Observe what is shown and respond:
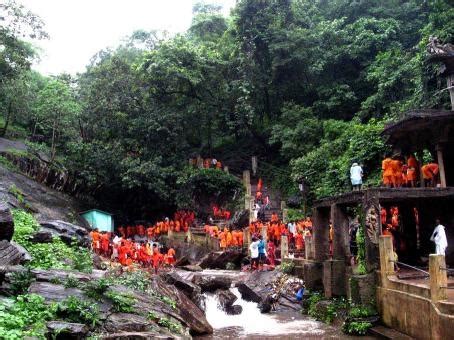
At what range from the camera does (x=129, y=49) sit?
168 feet

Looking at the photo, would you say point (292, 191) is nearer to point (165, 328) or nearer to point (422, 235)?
point (422, 235)

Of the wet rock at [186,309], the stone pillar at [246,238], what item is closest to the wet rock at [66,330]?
the wet rock at [186,309]

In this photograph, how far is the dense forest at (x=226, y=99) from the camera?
31797 mm

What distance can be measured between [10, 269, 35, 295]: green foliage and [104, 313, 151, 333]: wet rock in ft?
5.33

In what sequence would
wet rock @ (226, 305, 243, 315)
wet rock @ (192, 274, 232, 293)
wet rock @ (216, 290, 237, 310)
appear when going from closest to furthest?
wet rock @ (226, 305, 243, 315)
wet rock @ (216, 290, 237, 310)
wet rock @ (192, 274, 232, 293)

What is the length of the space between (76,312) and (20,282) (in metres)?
1.25

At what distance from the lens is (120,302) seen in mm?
9266

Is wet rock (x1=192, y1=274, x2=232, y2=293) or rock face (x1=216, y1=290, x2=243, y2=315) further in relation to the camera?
wet rock (x1=192, y1=274, x2=232, y2=293)

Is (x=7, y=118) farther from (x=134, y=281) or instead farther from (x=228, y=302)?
(x=134, y=281)

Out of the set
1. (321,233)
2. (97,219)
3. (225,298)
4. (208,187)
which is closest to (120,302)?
(225,298)

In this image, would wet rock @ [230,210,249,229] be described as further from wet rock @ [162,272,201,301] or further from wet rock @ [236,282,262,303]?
wet rock @ [162,272,201,301]

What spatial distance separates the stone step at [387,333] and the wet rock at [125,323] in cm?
600

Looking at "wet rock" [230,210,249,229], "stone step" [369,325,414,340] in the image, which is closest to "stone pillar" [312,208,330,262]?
"stone step" [369,325,414,340]

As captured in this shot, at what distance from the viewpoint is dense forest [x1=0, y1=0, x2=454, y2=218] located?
1252 inches
